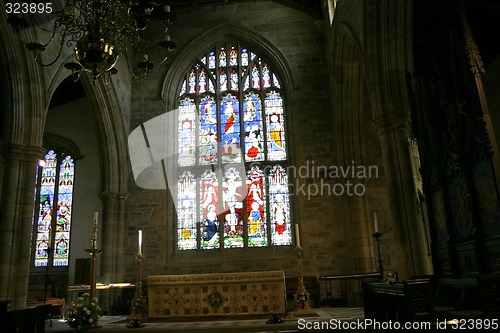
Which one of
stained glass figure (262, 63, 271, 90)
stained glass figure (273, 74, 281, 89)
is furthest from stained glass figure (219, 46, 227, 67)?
stained glass figure (273, 74, 281, 89)

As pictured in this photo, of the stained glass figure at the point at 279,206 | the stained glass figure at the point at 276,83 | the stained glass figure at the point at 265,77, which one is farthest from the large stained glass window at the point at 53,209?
the stained glass figure at the point at 276,83

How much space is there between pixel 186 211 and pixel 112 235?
2035 mm

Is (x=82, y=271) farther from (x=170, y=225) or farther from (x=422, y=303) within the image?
(x=422, y=303)

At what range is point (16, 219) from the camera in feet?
25.7

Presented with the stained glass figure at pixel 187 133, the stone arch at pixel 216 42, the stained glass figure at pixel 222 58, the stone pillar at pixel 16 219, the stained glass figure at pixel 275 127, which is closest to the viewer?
the stone pillar at pixel 16 219

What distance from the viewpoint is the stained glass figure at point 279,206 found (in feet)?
37.6

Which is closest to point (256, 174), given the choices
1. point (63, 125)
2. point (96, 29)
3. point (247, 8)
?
point (247, 8)

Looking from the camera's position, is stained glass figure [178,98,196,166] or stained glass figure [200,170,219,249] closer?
stained glass figure [200,170,219,249]

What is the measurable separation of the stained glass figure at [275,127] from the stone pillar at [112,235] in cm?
428

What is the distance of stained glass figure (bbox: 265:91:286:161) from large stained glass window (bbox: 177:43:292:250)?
0.03m

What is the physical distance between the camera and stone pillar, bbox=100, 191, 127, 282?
11.1 m

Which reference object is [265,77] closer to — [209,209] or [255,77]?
[255,77]

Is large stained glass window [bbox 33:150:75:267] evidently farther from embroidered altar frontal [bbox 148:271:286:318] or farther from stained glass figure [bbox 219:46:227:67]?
embroidered altar frontal [bbox 148:271:286:318]

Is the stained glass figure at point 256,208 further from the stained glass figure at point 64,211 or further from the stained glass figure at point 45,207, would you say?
the stained glass figure at point 45,207
